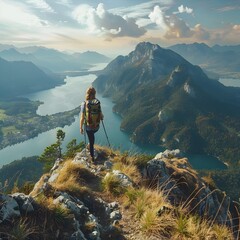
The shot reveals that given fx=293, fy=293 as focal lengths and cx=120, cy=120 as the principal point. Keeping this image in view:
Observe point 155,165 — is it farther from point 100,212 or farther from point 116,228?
point 116,228

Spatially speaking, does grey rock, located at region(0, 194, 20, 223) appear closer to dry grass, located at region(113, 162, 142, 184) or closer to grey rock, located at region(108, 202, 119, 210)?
grey rock, located at region(108, 202, 119, 210)

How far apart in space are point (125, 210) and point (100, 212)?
3.66ft

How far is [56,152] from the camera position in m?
65.4

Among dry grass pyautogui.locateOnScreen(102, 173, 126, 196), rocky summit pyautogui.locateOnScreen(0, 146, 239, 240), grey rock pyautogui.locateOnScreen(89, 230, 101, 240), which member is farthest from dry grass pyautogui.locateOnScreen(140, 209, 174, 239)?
dry grass pyautogui.locateOnScreen(102, 173, 126, 196)

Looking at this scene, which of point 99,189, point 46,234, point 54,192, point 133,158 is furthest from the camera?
point 133,158

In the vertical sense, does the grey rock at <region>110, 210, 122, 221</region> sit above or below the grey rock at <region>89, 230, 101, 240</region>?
below

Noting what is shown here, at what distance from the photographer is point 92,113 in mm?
18500

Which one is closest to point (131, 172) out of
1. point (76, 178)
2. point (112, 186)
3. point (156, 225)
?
point (112, 186)

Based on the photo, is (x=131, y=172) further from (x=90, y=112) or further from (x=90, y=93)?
(x=90, y=93)

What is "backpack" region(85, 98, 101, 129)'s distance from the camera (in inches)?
722

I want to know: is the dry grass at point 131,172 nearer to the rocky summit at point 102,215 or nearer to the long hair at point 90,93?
the rocky summit at point 102,215

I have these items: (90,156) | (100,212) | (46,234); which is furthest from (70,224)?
(90,156)

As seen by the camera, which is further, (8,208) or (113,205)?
(113,205)

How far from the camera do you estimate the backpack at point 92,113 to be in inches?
722
